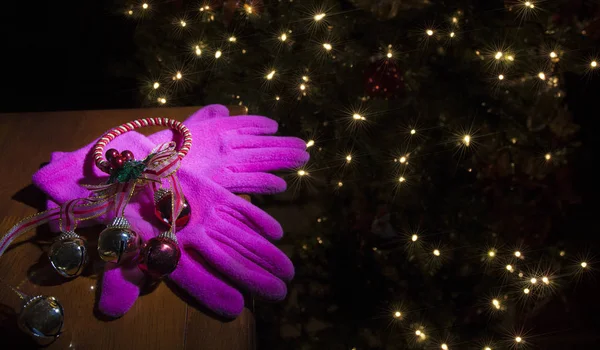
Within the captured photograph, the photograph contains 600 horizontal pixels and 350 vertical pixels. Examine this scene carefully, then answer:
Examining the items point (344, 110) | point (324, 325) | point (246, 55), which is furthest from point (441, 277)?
point (246, 55)

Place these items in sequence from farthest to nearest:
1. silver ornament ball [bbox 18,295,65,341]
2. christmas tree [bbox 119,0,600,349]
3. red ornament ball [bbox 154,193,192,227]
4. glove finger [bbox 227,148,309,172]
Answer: christmas tree [bbox 119,0,600,349] → glove finger [bbox 227,148,309,172] → red ornament ball [bbox 154,193,192,227] → silver ornament ball [bbox 18,295,65,341]

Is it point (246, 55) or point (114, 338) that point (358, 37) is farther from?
point (114, 338)

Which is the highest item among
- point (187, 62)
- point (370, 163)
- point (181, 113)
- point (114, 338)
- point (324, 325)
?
point (187, 62)

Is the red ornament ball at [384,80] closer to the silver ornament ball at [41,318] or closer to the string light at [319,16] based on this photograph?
the string light at [319,16]

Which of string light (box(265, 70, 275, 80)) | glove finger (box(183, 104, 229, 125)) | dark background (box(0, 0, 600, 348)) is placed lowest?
glove finger (box(183, 104, 229, 125))

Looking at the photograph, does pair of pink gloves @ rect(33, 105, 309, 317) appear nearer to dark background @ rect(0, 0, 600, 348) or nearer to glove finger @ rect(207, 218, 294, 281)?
glove finger @ rect(207, 218, 294, 281)

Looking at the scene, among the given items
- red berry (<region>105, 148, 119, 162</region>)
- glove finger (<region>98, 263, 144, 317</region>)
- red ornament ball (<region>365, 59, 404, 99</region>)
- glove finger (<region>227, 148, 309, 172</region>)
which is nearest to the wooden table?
glove finger (<region>98, 263, 144, 317</region>)

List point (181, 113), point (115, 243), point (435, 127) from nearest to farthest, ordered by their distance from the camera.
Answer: point (115, 243)
point (181, 113)
point (435, 127)

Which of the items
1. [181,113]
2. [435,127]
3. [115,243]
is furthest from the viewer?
[435,127]
